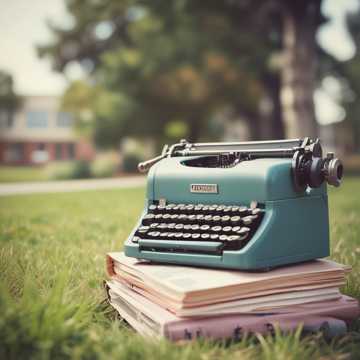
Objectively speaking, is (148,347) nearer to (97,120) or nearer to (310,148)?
(310,148)

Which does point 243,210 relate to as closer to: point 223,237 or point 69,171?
point 223,237

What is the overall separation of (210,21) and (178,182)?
1522 centimetres

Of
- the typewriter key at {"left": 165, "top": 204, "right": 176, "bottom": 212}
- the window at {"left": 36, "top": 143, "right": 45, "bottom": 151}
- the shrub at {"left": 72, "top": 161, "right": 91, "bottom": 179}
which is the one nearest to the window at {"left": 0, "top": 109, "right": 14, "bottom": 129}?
the window at {"left": 36, "top": 143, "right": 45, "bottom": 151}

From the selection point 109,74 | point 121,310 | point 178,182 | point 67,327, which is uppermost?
point 109,74

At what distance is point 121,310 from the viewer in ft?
8.14

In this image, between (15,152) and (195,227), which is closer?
(195,227)

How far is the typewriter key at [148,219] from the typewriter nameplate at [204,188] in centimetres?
24

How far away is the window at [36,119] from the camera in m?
35.8

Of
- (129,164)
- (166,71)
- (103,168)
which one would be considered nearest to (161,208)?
(166,71)

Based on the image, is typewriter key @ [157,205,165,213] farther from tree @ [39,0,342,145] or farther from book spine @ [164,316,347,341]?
tree @ [39,0,342,145]

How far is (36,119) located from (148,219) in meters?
35.1

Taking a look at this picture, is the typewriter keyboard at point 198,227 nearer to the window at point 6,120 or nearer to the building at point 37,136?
the building at point 37,136

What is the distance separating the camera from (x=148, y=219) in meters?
2.61

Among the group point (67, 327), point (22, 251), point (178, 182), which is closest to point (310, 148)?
point (178, 182)
